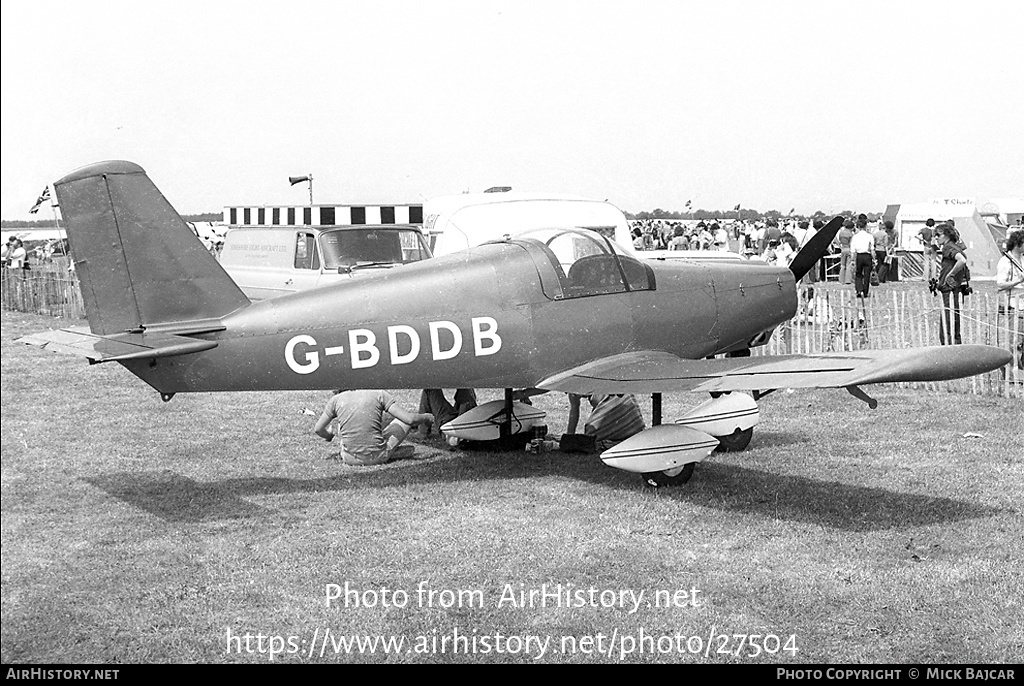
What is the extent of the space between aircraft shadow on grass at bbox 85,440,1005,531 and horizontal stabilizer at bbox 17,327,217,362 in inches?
44.3

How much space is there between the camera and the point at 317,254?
13750 millimetres

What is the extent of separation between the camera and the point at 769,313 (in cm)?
955

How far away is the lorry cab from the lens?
13461mm

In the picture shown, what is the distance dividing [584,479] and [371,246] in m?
6.60

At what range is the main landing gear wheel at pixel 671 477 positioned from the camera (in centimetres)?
797

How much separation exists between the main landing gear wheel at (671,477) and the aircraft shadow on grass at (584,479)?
0.08 metres

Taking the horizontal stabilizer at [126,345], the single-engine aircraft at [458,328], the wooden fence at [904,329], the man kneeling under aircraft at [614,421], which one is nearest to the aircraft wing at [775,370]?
the single-engine aircraft at [458,328]

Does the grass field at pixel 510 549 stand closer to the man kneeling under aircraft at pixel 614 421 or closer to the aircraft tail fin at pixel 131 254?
the man kneeling under aircraft at pixel 614 421

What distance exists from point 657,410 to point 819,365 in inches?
63.2

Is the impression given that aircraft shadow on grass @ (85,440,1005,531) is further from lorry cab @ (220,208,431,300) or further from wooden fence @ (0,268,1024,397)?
lorry cab @ (220,208,431,300)

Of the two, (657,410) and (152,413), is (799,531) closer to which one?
(657,410)

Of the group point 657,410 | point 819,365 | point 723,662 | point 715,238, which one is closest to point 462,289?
point 657,410

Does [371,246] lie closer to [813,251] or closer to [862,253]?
[813,251]

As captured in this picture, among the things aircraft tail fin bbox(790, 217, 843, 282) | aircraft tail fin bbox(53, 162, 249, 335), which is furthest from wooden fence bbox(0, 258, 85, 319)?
aircraft tail fin bbox(790, 217, 843, 282)
